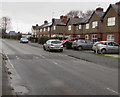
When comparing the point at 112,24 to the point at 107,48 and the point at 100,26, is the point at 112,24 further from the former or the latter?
the point at 107,48

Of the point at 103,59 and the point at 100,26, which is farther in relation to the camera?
the point at 100,26

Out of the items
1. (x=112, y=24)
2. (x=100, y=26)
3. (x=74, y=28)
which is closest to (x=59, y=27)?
(x=74, y=28)

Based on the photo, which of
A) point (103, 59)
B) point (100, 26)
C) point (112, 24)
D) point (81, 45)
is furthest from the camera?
point (100, 26)

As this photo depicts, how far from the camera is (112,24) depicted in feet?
99.8

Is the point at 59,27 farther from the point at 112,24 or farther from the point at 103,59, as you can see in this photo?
the point at 103,59

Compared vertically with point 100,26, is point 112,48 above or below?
below

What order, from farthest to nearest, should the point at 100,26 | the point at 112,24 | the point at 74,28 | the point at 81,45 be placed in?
the point at 74,28 → the point at 100,26 → the point at 112,24 → the point at 81,45

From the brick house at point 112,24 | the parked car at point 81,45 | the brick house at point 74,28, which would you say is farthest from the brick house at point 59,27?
the parked car at point 81,45

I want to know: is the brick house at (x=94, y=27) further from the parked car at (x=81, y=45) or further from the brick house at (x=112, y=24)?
the parked car at (x=81, y=45)

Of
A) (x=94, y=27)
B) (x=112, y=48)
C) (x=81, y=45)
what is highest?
(x=94, y=27)

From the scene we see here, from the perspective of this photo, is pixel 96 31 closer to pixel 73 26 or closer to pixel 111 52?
pixel 73 26

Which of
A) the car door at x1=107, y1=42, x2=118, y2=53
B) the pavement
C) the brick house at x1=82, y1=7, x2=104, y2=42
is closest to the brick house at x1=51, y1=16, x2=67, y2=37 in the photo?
the brick house at x1=82, y1=7, x2=104, y2=42

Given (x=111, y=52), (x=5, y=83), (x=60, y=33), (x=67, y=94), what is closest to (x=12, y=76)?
(x=5, y=83)

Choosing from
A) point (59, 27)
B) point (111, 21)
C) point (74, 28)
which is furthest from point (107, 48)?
point (59, 27)
